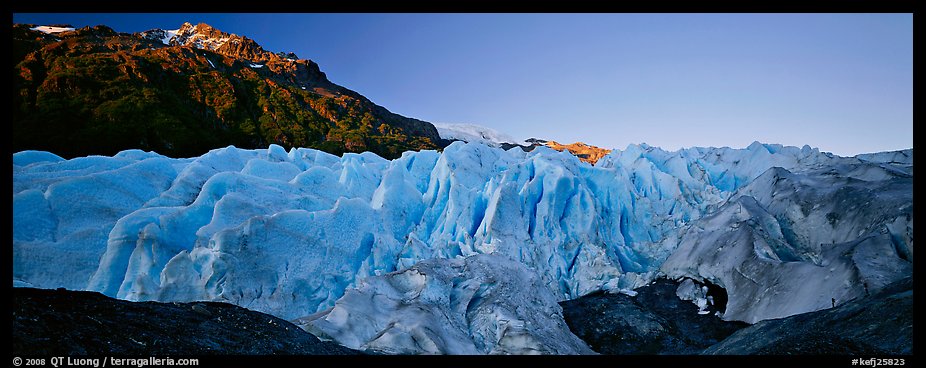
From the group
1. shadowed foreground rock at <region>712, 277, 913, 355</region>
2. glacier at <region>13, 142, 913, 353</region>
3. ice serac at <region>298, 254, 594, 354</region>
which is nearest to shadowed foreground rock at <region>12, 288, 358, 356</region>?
ice serac at <region>298, 254, 594, 354</region>

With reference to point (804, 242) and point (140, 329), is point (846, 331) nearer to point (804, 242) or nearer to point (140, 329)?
point (804, 242)

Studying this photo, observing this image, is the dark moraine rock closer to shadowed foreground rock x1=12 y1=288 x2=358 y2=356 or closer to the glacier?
the glacier

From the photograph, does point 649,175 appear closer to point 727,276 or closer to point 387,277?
point 727,276

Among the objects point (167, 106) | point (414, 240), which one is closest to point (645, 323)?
point (414, 240)

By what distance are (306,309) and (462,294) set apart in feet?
10.8

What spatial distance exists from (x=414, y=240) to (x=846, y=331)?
8.04 m

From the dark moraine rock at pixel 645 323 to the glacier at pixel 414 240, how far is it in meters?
0.53

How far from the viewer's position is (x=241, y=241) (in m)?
8.61

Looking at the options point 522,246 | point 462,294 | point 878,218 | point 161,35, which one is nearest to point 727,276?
point 878,218

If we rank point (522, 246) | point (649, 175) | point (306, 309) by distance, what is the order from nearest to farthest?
point (306, 309) → point (522, 246) → point (649, 175)

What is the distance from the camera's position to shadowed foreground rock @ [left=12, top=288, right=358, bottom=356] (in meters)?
3.04

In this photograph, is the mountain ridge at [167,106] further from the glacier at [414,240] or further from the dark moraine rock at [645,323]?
the dark moraine rock at [645,323]

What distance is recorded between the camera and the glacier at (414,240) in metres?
7.34
